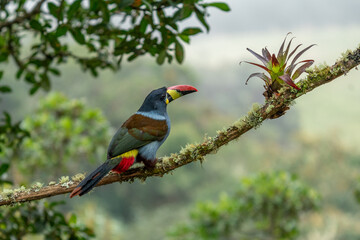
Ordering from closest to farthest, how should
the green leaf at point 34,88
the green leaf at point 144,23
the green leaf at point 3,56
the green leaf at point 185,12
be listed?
the green leaf at point 185,12, the green leaf at point 144,23, the green leaf at point 3,56, the green leaf at point 34,88


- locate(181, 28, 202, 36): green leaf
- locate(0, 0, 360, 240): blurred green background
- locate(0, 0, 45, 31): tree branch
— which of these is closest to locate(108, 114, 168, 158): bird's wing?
locate(181, 28, 202, 36): green leaf

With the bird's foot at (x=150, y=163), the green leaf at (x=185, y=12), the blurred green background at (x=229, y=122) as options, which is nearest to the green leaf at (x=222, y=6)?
the green leaf at (x=185, y=12)

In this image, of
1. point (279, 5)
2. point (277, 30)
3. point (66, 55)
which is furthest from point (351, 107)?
point (66, 55)

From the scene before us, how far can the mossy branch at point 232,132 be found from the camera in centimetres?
168

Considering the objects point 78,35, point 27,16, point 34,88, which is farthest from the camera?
point 34,88

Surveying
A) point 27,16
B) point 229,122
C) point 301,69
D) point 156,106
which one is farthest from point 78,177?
point 229,122

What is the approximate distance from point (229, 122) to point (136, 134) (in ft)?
61.7

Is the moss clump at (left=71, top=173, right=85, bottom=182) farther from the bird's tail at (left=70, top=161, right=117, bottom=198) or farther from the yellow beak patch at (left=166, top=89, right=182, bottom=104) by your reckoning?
the yellow beak patch at (left=166, top=89, right=182, bottom=104)

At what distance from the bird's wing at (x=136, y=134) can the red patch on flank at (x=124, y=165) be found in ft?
0.14

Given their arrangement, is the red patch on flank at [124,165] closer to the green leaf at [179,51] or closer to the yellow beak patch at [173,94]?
the yellow beak patch at [173,94]

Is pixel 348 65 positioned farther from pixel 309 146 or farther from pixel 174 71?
pixel 174 71

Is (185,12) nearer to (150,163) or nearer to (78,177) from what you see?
(150,163)

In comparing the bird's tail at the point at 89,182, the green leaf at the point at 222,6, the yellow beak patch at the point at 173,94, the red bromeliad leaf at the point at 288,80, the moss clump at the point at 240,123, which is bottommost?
the bird's tail at the point at 89,182

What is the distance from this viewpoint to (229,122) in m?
20.8
